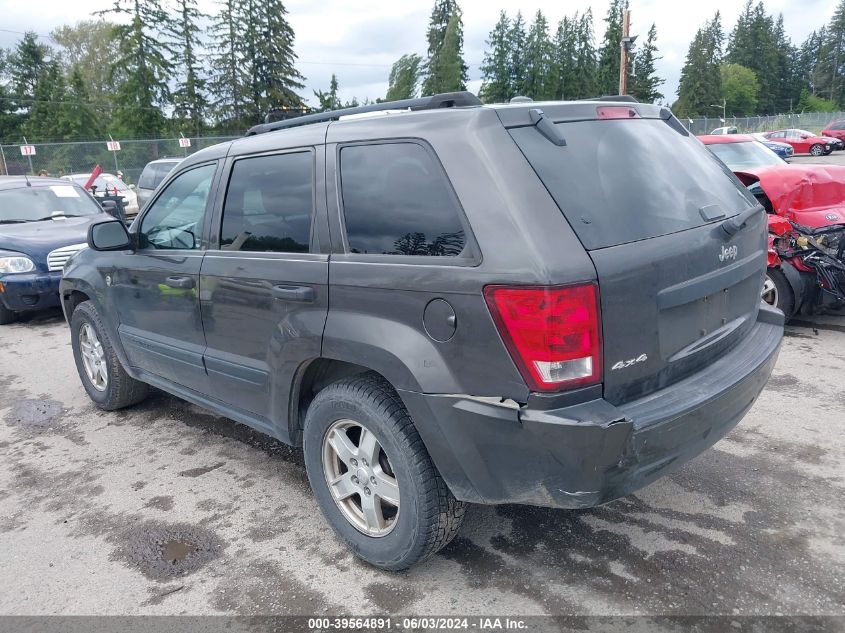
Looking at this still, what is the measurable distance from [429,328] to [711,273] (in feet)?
3.97

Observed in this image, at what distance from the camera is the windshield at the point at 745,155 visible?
25.1ft

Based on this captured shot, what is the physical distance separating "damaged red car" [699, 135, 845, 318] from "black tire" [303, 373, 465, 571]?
450 cm

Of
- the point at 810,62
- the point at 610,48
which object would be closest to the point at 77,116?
the point at 610,48

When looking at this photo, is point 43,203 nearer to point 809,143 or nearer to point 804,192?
point 804,192

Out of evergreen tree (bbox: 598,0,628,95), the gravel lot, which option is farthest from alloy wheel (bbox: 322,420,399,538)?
evergreen tree (bbox: 598,0,628,95)

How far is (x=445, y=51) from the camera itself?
59094 mm

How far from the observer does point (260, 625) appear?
258 cm

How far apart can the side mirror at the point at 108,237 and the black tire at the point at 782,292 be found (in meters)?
5.29

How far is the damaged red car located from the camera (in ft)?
18.4

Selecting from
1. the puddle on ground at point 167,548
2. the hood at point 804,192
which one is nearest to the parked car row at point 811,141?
the hood at point 804,192

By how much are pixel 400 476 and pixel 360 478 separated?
32cm

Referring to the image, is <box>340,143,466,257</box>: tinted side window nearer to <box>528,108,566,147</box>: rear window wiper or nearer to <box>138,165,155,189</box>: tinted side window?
<box>528,108,566,147</box>: rear window wiper

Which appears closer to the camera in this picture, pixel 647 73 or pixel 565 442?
pixel 565 442

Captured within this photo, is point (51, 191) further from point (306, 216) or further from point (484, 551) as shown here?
point (484, 551)
